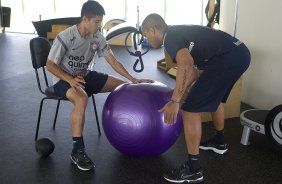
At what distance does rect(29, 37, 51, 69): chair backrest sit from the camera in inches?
102

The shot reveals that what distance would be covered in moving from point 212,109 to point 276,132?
0.71m

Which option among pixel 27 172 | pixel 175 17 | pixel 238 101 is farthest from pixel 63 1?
pixel 27 172

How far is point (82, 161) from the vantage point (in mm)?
2281

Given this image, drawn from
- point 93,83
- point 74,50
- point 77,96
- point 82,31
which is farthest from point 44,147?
point 82,31

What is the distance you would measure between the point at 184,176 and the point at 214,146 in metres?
0.53

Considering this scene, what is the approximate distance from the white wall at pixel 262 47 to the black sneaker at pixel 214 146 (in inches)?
37.8

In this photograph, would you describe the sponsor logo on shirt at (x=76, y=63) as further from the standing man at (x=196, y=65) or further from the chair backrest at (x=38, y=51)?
the standing man at (x=196, y=65)

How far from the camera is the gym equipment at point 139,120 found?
213 centimetres

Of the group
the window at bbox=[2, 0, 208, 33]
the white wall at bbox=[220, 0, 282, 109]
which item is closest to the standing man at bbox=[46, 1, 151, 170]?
the white wall at bbox=[220, 0, 282, 109]

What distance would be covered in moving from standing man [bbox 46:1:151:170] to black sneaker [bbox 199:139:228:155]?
73 cm

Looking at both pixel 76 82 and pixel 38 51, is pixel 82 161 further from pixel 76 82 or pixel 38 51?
pixel 38 51

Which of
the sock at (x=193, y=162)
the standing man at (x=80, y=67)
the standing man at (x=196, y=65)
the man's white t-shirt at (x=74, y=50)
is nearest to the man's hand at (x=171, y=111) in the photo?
the standing man at (x=196, y=65)

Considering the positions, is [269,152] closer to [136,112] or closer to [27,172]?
[136,112]

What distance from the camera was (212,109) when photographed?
207 centimetres
